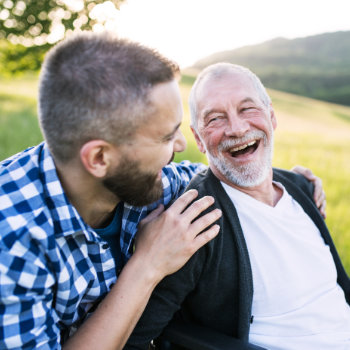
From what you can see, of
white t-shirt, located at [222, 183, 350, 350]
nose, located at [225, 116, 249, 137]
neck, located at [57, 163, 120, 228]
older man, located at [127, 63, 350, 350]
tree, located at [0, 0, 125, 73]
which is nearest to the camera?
neck, located at [57, 163, 120, 228]

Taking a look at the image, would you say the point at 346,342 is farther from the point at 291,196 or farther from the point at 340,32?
the point at 340,32

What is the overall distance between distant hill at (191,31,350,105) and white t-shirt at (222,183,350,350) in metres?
38.6

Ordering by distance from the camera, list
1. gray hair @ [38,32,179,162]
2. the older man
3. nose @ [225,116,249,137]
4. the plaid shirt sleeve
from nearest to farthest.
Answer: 1. the plaid shirt sleeve
2. gray hair @ [38,32,179,162]
3. the older man
4. nose @ [225,116,249,137]

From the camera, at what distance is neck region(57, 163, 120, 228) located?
1788mm

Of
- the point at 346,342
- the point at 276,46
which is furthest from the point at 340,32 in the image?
the point at 346,342

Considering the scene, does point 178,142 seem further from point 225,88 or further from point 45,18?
point 45,18

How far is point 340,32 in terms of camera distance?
263 ft

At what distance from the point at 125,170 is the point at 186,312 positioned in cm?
100

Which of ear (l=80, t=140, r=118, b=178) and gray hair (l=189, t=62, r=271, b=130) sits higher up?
gray hair (l=189, t=62, r=271, b=130)

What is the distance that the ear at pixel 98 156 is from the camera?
1.69m

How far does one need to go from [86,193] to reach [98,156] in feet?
0.74

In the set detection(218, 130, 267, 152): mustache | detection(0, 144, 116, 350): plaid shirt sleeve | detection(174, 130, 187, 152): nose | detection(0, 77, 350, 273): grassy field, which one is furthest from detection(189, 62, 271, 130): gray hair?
detection(0, 77, 350, 273): grassy field

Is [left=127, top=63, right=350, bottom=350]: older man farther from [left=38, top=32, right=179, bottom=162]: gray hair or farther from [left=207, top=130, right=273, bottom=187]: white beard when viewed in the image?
[left=38, top=32, right=179, bottom=162]: gray hair

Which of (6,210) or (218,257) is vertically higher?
(6,210)
